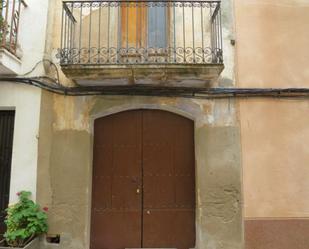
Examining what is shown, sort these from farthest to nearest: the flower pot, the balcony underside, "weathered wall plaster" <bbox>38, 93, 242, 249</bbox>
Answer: "weathered wall plaster" <bbox>38, 93, 242, 249</bbox> < the balcony underside < the flower pot

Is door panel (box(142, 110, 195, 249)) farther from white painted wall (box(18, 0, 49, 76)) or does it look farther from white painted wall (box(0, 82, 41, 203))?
white painted wall (box(18, 0, 49, 76))

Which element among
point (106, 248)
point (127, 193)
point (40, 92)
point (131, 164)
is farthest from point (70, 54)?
point (106, 248)

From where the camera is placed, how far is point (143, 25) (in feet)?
19.4

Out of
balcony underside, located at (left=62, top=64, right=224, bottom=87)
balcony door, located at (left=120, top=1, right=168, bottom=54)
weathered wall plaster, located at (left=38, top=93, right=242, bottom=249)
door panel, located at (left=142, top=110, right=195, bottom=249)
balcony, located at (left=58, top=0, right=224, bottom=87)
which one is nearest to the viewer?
balcony underside, located at (left=62, top=64, right=224, bottom=87)

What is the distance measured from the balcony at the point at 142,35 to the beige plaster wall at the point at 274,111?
596mm

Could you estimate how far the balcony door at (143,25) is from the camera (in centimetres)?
581

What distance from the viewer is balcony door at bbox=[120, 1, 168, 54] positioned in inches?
229

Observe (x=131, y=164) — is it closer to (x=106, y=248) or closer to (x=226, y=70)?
(x=106, y=248)

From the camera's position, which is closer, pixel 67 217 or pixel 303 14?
pixel 67 217

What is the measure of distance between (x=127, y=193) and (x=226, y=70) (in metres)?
2.75

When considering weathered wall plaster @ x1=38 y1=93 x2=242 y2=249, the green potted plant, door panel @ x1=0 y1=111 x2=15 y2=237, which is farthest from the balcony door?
the green potted plant

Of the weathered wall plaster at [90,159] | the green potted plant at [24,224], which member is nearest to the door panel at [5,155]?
the green potted plant at [24,224]

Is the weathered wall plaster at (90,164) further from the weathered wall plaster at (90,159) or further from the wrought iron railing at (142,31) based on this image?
the wrought iron railing at (142,31)

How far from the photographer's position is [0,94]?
553 centimetres
